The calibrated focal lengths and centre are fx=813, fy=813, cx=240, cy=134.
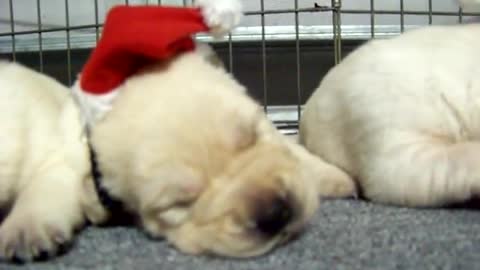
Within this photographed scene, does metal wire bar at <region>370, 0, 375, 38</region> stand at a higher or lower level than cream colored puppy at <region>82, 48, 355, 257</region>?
higher

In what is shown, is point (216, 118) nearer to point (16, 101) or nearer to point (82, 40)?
point (16, 101)

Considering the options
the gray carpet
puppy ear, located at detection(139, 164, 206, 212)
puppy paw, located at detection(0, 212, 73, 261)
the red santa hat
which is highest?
the red santa hat

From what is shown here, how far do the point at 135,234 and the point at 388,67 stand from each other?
0.48 metres

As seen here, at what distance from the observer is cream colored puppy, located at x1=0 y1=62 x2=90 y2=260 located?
981 millimetres

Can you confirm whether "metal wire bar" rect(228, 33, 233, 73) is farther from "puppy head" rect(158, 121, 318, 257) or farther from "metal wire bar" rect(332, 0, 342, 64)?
"puppy head" rect(158, 121, 318, 257)

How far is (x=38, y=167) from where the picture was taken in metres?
1.10

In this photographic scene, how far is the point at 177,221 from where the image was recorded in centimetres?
99

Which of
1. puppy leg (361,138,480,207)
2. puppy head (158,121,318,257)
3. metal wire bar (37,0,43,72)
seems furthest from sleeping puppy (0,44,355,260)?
metal wire bar (37,0,43,72)

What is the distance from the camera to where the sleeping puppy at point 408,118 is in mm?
1157

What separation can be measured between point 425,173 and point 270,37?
914mm

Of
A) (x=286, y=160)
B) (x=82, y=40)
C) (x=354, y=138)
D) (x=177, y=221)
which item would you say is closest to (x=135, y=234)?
(x=177, y=221)

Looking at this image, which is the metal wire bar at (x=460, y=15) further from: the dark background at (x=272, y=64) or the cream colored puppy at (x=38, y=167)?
the cream colored puppy at (x=38, y=167)

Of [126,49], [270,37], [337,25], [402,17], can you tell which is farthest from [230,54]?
[126,49]

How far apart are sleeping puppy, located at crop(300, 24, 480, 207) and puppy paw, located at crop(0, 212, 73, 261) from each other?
0.48 metres
